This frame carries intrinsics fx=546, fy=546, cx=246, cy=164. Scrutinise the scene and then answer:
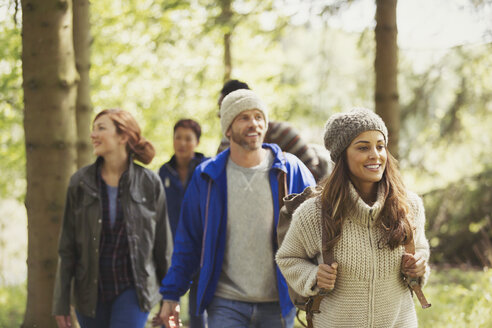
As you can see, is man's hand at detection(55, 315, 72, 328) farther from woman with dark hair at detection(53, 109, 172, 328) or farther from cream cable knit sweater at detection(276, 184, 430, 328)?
cream cable knit sweater at detection(276, 184, 430, 328)

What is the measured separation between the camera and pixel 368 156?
10.2 feet

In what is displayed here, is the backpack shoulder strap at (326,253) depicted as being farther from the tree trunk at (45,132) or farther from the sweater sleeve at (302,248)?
the tree trunk at (45,132)

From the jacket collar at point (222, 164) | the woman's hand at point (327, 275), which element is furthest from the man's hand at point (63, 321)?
the woman's hand at point (327, 275)

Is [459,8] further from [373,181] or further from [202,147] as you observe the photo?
[202,147]

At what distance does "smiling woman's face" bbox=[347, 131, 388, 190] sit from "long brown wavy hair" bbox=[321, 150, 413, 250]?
8 centimetres

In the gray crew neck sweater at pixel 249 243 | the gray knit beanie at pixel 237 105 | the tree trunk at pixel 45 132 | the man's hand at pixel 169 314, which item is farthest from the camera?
the tree trunk at pixel 45 132

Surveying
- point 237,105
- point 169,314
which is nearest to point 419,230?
point 237,105

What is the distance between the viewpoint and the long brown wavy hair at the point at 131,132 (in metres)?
4.75

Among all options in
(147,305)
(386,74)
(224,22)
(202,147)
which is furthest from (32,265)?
(202,147)

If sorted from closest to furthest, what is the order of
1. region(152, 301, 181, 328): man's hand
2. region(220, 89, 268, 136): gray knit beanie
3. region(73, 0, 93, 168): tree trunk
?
1. region(152, 301, 181, 328): man's hand
2. region(220, 89, 268, 136): gray knit beanie
3. region(73, 0, 93, 168): tree trunk

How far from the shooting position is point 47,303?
525 cm

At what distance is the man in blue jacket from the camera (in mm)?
4051

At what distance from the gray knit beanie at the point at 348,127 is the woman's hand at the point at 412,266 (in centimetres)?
71

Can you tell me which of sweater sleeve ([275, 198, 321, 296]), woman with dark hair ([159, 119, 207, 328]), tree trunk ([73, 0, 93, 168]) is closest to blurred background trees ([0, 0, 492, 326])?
tree trunk ([73, 0, 93, 168])
